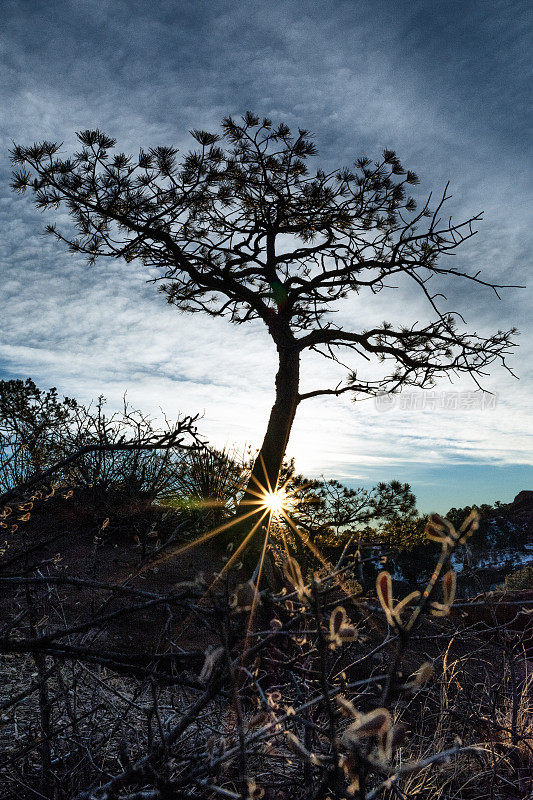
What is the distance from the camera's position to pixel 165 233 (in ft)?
22.1

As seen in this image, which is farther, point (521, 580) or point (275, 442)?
point (521, 580)

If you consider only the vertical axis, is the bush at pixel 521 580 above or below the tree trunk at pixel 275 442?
below

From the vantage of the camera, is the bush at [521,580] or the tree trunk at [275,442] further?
the bush at [521,580]

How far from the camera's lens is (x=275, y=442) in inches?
289

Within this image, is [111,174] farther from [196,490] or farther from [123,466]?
[196,490]

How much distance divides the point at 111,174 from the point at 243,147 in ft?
5.92

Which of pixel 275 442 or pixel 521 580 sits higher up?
pixel 275 442

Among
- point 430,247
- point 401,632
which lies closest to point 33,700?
point 401,632

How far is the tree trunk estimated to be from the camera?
23.5 feet

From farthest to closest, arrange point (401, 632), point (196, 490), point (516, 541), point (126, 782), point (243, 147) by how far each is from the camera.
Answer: point (516, 541)
point (196, 490)
point (243, 147)
point (126, 782)
point (401, 632)

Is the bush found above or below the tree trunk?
below

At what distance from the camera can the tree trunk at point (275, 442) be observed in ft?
23.5

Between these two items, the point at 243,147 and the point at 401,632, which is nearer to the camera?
the point at 401,632

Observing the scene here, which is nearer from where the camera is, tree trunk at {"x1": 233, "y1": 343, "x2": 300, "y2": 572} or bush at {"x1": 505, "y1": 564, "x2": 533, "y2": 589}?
tree trunk at {"x1": 233, "y1": 343, "x2": 300, "y2": 572}
